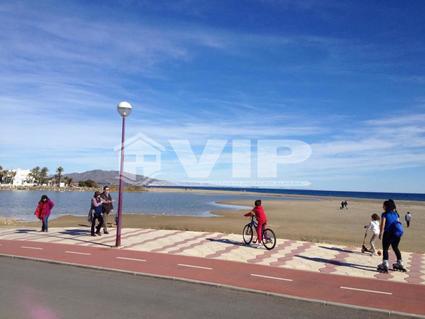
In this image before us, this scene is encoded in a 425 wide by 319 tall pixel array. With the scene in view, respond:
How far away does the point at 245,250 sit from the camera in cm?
1356

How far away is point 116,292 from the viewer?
323 inches

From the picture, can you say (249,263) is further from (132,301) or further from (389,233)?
(132,301)

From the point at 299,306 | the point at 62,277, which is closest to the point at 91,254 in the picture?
the point at 62,277

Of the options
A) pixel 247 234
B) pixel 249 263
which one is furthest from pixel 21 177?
pixel 249 263

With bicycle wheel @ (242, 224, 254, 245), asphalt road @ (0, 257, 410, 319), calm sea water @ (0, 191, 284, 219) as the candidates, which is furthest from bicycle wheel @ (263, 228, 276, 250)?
calm sea water @ (0, 191, 284, 219)

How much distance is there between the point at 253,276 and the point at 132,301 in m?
3.36

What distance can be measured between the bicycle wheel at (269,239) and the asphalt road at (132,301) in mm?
5232

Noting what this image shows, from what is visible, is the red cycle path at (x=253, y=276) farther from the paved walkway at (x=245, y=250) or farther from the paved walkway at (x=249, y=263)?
the paved walkway at (x=245, y=250)

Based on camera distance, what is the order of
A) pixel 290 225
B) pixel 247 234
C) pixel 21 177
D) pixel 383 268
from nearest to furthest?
1. pixel 383 268
2. pixel 247 234
3. pixel 290 225
4. pixel 21 177

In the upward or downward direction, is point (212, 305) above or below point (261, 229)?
below

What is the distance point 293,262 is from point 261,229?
97.6 inches

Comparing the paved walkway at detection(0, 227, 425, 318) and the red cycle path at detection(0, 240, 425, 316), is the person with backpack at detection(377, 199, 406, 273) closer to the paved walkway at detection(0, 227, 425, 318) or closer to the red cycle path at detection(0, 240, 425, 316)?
the paved walkway at detection(0, 227, 425, 318)

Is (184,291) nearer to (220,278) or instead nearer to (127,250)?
(220,278)

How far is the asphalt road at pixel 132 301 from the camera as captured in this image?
679 cm
